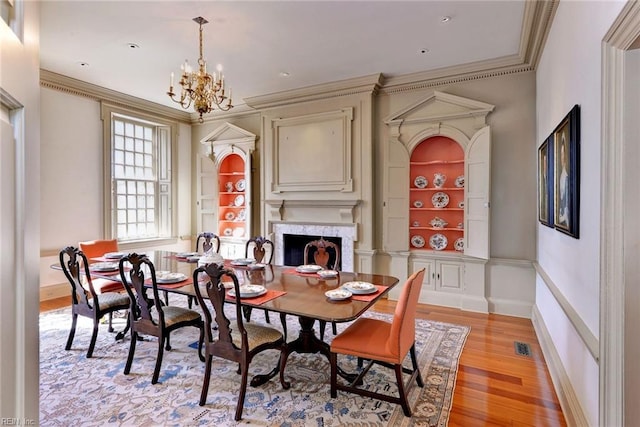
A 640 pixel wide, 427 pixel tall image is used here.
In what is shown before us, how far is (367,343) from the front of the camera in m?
2.32

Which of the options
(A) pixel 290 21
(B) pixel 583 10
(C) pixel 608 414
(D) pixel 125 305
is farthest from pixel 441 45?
(D) pixel 125 305

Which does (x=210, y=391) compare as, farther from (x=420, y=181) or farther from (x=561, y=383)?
(x=420, y=181)

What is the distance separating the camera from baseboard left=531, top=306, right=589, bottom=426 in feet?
6.63

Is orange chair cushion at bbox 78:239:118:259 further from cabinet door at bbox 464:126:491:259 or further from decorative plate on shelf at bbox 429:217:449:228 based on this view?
cabinet door at bbox 464:126:491:259

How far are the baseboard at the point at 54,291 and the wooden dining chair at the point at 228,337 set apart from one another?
3628 millimetres

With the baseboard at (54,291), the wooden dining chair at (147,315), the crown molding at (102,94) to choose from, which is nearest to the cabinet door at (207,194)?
the crown molding at (102,94)

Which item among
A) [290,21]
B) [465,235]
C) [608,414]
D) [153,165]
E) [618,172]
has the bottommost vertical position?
[608,414]

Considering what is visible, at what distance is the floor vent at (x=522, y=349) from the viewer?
10.4 feet

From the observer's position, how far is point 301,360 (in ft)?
9.87

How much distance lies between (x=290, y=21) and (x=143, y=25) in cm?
143

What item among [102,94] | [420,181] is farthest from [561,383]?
[102,94]

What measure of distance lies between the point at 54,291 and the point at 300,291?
161 inches

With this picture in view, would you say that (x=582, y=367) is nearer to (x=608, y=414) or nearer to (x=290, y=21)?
(x=608, y=414)

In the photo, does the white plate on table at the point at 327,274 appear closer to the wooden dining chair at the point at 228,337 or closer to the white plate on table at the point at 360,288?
the white plate on table at the point at 360,288
